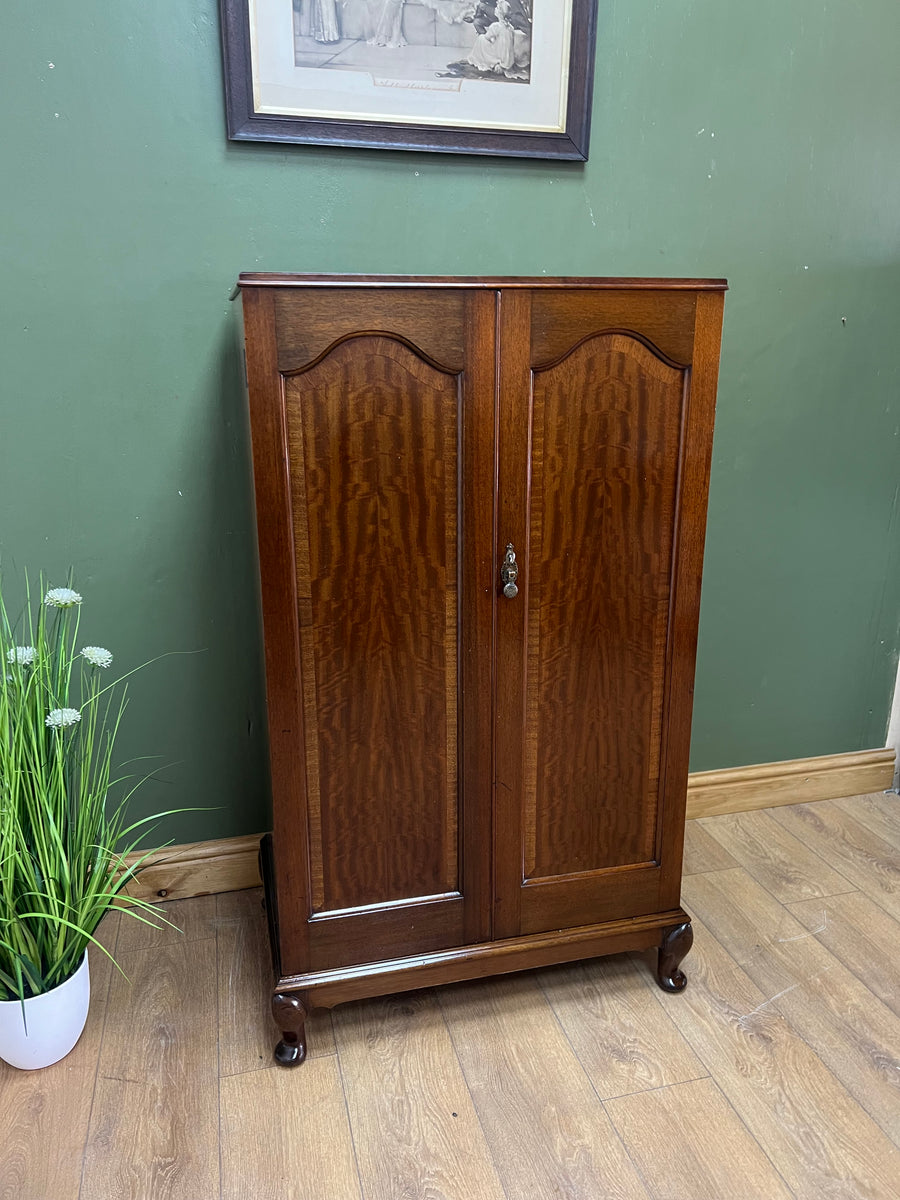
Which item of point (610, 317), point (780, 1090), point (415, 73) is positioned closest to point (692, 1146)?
point (780, 1090)

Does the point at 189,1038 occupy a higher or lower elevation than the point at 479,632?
lower

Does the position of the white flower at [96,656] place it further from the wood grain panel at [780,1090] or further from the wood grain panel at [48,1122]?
the wood grain panel at [780,1090]

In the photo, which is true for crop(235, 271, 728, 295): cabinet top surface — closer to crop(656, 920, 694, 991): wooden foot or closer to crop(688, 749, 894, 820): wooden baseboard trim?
crop(656, 920, 694, 991): wooden foot

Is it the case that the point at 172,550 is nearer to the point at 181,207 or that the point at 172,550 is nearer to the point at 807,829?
the point at 181,207

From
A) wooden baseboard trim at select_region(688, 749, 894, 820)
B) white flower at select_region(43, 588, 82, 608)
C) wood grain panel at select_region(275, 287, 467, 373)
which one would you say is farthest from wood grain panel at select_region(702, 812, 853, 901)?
white flower at select_region(43, 588, 82, 608)

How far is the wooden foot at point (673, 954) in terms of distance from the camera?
1.65m

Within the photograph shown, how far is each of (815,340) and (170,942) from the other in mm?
1920

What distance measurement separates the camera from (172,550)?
1776 millimetres

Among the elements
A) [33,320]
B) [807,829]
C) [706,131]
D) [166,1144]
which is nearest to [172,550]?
[33,320]

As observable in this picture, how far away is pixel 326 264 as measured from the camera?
5.62 feet

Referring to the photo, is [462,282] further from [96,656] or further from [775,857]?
[775,857]

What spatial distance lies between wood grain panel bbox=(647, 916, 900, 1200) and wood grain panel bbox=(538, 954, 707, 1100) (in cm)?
3

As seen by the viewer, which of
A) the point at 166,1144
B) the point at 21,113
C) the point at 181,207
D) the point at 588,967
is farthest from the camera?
the point at 588,967

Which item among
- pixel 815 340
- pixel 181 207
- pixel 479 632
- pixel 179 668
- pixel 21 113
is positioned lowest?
pixel 179 668
